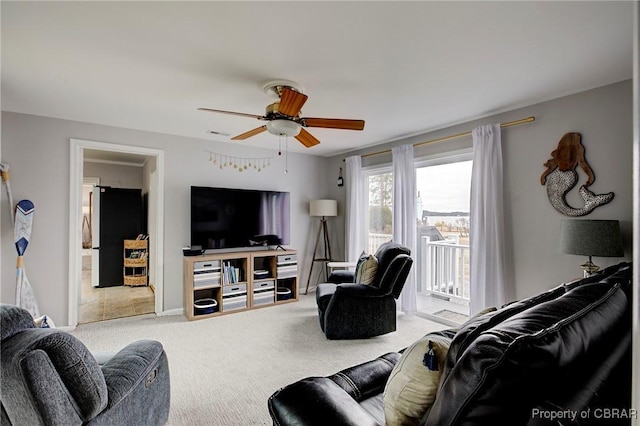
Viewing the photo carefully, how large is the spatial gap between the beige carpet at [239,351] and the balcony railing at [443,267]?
0.98 meters

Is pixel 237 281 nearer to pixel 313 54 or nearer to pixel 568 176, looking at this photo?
pixel 313 54

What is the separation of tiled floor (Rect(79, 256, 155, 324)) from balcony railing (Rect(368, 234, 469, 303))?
373 cm

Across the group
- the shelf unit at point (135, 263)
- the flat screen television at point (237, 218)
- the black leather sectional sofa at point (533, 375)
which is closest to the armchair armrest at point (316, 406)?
the black leather sectional sofa at point (533, 375)

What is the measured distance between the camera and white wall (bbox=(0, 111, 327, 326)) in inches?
125

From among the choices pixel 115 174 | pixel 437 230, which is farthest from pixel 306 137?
pixel 115 174

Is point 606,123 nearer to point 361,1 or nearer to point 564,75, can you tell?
point 564,75

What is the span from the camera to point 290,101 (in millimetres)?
2135

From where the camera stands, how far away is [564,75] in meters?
2.30

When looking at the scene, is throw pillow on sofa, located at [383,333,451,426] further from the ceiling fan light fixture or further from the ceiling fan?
the ceiling fan light fixture

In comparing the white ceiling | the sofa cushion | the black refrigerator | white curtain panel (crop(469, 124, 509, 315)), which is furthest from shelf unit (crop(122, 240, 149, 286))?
the sofa cushion

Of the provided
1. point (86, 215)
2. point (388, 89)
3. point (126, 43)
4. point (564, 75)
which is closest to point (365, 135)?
point (388, 89)

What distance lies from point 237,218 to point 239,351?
1.98 metres

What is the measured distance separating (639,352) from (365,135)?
394cm

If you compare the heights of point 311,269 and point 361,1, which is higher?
point 361,1
